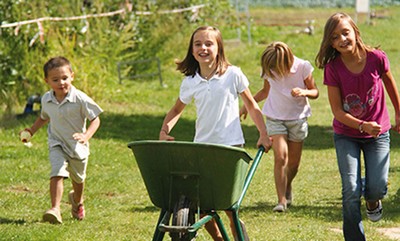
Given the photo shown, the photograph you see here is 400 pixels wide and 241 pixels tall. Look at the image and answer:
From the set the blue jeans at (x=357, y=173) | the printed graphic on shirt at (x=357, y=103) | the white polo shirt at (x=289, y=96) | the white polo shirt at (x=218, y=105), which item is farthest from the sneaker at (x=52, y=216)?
the printed graphic on shirt at (x=357, y=103)

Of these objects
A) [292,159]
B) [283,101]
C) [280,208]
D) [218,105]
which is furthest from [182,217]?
[292,159]

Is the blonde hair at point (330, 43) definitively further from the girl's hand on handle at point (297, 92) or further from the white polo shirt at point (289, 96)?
the white polo shirt at point (289, 96)

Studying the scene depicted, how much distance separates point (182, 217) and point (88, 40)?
12.0 m

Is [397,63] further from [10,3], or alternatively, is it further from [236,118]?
[236,118]

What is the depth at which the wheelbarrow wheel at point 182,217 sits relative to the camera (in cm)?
556

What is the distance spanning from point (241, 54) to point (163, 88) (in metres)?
4.52

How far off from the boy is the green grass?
0.34 m

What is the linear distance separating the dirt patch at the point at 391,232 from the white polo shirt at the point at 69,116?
2.38 metres

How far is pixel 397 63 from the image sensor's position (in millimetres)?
24469

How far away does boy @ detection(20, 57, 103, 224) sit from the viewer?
8.09m

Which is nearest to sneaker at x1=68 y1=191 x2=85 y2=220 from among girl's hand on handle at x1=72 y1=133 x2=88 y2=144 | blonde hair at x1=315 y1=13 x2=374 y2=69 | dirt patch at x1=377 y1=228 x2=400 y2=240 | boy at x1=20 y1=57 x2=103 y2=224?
boy at x1=20 y1=57 x2=103 y2=224

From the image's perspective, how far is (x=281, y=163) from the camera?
887 cm

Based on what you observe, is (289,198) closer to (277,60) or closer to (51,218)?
(277,60)

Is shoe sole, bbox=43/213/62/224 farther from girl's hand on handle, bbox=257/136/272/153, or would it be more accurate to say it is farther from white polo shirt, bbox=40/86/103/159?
girl's hand on handle, bbox=257/136/272/153
